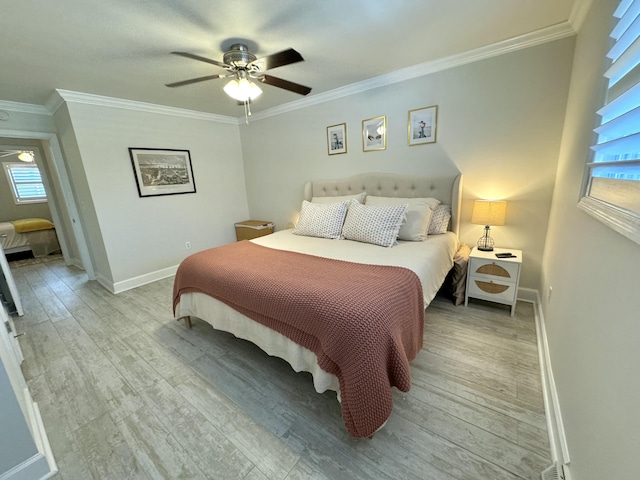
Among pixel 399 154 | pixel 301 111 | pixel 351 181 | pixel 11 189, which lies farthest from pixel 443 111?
pixel 11 189

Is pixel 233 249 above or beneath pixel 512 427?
above

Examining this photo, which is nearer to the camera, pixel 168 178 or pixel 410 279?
pixel 410 279

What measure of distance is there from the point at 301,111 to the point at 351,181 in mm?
1297

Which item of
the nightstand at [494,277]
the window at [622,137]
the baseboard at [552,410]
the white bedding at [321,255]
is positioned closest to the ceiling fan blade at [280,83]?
the white bedding at [321,255]

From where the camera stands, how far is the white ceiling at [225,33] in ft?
5.19

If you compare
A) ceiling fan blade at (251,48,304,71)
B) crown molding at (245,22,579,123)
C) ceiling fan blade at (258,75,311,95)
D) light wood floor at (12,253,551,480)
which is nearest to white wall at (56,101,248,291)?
light wood floor at (12,253,551,480)

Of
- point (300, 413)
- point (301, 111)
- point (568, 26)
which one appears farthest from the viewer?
point (301, 111)

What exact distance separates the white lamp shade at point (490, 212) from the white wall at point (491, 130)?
0.28m

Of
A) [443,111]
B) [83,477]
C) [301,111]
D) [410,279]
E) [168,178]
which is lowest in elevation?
[83,477]

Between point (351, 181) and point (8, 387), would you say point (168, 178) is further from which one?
point (8, 387)

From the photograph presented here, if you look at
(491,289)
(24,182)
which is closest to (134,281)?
(491,289)

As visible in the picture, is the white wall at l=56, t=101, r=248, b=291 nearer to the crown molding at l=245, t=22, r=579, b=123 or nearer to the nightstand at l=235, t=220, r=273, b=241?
the nightstand at l=235, t=220, r=273, b=241

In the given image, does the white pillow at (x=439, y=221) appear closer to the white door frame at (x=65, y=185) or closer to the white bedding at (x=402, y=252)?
the white bedding at (x=402, y=252)

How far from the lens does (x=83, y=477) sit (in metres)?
1.21
